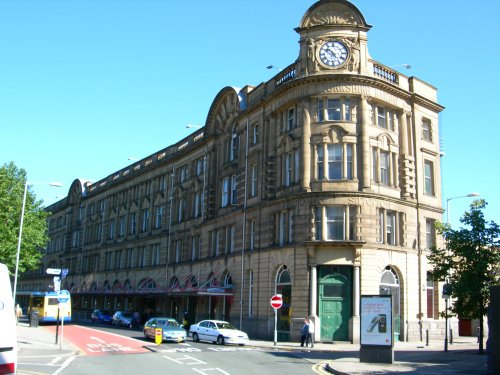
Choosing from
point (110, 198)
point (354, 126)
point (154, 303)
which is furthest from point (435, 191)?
point (110, 198)

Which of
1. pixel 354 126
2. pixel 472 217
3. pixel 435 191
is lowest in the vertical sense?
pixel 472 217

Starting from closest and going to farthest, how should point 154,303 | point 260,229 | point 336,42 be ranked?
point 336,42 < point 260,229 < point 154,303

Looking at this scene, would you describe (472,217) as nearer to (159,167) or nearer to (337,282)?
(337,282)

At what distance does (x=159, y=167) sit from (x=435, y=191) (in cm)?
3519

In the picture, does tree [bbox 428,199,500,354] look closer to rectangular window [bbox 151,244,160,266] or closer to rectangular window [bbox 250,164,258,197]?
rectangular window [bbox 250,164,258,197]

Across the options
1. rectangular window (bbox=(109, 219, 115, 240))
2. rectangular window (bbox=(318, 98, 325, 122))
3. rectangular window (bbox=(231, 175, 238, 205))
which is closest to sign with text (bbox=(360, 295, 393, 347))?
rectangular window (bbox=(318, 98, 325, 122))

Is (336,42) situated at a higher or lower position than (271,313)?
higher

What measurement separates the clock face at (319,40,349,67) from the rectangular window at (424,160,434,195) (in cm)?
1142

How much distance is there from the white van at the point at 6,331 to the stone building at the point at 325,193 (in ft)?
90.0

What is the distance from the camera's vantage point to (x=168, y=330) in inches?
1292

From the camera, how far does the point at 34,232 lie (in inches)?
1907

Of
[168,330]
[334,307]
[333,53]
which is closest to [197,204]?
[333,53]

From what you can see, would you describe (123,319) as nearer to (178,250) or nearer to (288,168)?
(178,250)

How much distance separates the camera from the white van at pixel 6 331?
10.5m
